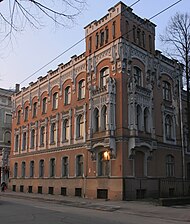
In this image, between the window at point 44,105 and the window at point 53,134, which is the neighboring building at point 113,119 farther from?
the window at point 44,105

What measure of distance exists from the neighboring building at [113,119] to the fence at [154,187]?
3.2 inches

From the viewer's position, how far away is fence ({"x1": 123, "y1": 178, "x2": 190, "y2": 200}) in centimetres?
2616

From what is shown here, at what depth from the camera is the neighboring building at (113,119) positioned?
27219mm

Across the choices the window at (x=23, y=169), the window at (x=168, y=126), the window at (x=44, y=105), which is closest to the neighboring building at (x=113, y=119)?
the window at (x=168, y=126)

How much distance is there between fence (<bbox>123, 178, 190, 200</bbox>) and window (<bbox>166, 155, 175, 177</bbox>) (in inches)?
27.7

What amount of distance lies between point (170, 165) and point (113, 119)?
8575 mm

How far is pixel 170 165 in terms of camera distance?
31.8 meters

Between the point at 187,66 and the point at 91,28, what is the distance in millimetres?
9940

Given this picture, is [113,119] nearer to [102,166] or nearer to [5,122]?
[102,166]

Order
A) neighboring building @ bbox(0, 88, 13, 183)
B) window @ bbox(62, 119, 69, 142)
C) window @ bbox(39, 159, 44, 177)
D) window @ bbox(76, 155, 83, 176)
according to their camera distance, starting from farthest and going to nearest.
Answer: neighboring building @ bbox(0, 88, 13, 183)
window @ bbox(39, 159, 44, 177)
window @ bbox(62, 119, 69, 142)
window @ bbox(76, 155, 83, 176)

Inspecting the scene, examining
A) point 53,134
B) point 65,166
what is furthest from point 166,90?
point 53,134

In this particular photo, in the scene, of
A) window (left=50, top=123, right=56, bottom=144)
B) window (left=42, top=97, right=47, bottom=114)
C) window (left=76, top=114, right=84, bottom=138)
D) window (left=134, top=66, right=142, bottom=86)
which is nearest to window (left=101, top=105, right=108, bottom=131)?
window (left=134, top=66, right=142, bottom=86)

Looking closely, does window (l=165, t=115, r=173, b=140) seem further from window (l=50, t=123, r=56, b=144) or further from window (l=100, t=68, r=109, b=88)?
window (l=50, t=123, r=56, b=144)

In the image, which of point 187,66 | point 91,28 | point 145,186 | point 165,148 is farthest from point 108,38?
point 145,186
